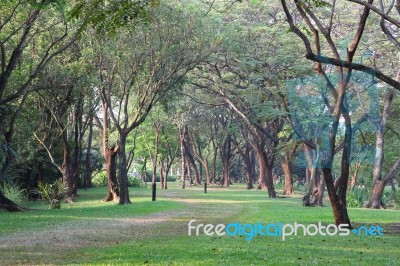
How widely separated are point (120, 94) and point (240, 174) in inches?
2003

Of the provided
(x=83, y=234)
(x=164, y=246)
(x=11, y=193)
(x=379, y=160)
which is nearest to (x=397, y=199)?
(x=379, y=160)

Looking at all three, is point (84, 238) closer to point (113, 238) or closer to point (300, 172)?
point (113, 238)

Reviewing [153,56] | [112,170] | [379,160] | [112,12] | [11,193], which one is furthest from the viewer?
[112,170]

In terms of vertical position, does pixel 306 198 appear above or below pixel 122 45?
below

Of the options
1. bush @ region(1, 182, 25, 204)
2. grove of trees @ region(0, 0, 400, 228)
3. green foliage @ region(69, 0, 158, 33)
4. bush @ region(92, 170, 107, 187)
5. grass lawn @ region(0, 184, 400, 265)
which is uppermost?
grove of trees @ region(0, 0, 400, 228)

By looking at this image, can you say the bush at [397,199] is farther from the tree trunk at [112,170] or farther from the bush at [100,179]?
the bush at [100,179]

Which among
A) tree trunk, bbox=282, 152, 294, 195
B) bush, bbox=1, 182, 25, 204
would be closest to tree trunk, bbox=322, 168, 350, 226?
bush, bbox=1, 182, 25, 204

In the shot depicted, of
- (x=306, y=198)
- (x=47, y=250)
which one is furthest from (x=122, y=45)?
(x=47, y=250)

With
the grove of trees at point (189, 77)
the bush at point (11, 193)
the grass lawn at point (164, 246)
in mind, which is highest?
the grove of trees at point (189, 77)

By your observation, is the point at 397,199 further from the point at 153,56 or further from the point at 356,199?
the point at 153,56

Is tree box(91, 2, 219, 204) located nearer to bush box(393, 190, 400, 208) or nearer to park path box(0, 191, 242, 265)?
park path box(0, 191, 242, 265)

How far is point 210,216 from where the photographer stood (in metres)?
18.5

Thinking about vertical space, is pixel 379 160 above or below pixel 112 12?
below

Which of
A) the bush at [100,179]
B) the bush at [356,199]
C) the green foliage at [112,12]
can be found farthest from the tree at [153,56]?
the bush at [100,179]
